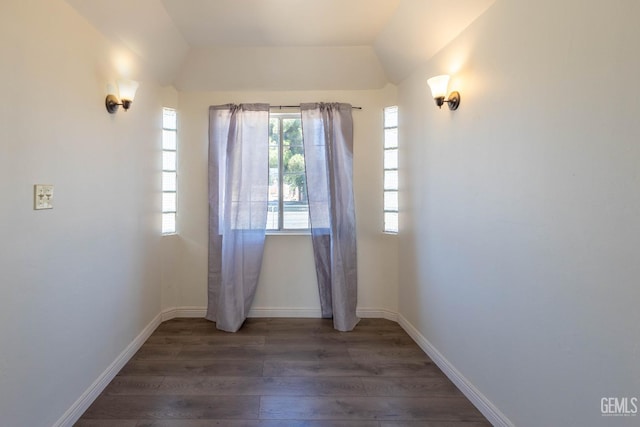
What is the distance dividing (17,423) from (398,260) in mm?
2845

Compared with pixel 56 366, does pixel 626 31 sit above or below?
above

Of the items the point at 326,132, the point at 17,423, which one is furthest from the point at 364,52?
the point at 17,423

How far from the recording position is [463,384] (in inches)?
75.4

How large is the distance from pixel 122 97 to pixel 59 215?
95cm

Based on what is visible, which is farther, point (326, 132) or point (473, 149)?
point (326, 132)

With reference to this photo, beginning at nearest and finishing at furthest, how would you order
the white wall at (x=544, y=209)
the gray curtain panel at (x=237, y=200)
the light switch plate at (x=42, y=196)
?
the white wall at (x=544, y=209)
the light switch plate at (x=42, y=196)
the gray curtain panel at (x=237, y=200)

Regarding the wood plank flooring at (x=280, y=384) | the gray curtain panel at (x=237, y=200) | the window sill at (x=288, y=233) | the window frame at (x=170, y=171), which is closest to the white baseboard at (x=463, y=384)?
the wood plank flooring at (x=280, y=384)

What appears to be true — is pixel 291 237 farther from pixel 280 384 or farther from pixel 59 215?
pixel 59 215

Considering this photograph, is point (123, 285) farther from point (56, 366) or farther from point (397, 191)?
point (397, 191)

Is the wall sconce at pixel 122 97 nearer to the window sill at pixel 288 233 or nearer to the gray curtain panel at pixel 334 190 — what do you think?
the gray curtain panel at pixel 334 190

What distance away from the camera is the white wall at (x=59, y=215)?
1.30 m

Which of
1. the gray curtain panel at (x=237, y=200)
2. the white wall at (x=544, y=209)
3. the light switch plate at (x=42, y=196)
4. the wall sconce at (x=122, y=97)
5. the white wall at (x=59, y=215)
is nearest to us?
the white wall at (x=544, y=209)

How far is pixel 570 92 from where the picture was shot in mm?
1217

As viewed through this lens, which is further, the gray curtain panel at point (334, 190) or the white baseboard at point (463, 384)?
the gray curtain panel at point (334, 190)
